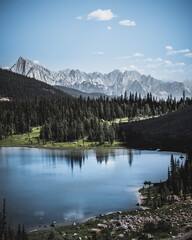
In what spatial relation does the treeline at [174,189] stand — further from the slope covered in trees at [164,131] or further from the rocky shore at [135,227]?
the slope covered in trees at [164,131]

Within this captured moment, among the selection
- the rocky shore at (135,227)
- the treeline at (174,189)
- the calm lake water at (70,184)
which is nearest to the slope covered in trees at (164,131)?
the calm lake water at (70,184)

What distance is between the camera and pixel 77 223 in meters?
45.3

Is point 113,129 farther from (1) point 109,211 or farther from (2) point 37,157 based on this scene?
(1) point 109,211

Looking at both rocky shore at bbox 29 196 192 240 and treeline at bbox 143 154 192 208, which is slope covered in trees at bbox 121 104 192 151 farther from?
rocky shore at bbox 29 196 192 240

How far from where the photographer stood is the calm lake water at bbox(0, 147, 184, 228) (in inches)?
2029

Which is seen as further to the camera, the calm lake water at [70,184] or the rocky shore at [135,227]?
the calm lake water at [70,184]

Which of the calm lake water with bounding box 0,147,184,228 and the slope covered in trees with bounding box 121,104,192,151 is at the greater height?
the slope covered in trees with bounding box 121,104,192,151

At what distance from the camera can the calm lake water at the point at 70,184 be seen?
169ft

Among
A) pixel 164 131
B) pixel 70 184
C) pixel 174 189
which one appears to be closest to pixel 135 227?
pixel 174 189

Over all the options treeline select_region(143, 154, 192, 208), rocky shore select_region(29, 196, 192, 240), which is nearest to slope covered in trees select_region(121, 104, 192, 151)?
treeline select_region(143, 154, 192, 208)

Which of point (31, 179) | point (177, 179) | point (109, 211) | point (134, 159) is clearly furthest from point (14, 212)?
point (134, 159)

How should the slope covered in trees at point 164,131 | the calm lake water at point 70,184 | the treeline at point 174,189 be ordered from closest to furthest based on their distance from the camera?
1. the calm lake water at point 70,184
2. the treeline at point 174,189
3. the slope covered in trees at point 164,131

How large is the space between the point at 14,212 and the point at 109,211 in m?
17.5

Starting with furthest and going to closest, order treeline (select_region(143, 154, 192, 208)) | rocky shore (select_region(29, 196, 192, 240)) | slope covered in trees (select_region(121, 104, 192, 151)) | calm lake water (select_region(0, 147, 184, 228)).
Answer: slope covered in trees (select_region(121, 104, 192, 151)) → treeline (select_region(143, 154, 192, 208)) → calm lake water (select_region(0, 147, 184, 228)) → rocky shore (select_region(29, 196, 192, 240))
